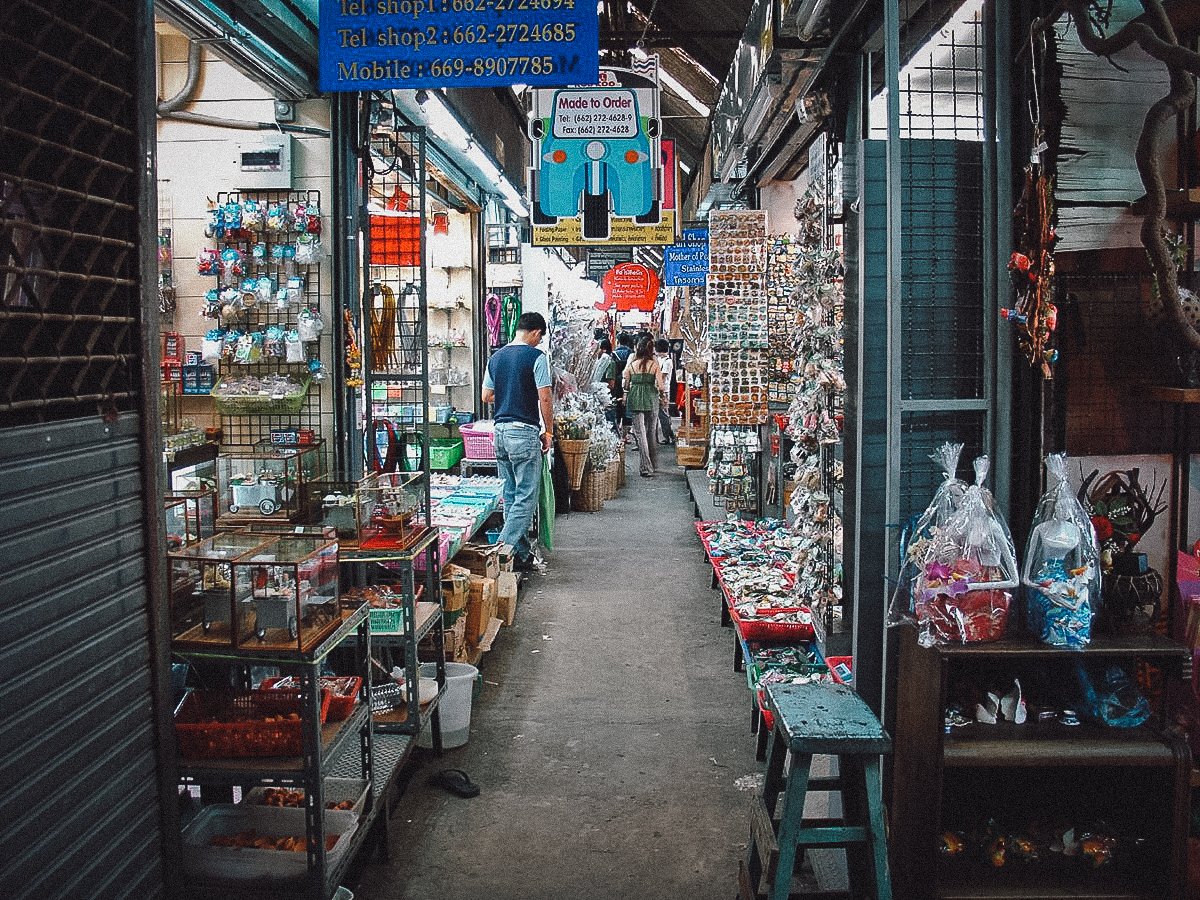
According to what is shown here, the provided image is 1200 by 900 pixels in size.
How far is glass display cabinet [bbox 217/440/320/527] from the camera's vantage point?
3.86m

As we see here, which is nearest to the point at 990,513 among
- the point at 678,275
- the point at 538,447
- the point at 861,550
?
the point at 861,550

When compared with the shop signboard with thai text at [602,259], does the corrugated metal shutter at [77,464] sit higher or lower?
lower

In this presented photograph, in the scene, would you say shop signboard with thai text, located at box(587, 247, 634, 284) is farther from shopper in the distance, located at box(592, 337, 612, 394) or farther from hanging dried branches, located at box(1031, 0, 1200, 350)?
hanging dried branches, located at box(1031, 0, 1200, 350)

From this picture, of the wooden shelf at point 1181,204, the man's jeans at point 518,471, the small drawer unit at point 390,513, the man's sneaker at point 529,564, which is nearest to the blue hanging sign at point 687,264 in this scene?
the man's sneaker at point 529,564

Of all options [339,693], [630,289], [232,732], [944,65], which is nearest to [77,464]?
[232,732]

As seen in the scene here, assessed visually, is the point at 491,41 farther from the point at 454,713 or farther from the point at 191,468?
the point at 454,713

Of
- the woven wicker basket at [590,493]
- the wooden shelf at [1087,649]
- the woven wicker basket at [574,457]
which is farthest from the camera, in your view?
the woven wicker basket at [590,493]

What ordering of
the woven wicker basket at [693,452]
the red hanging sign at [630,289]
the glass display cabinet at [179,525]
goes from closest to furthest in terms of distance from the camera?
the glass display cabinet at [179,525], the woven wicker basket at [693,452], the red hanging sign at [630,289]

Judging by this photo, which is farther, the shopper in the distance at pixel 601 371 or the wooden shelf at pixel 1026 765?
the shopper in the distance at pixel 601 371

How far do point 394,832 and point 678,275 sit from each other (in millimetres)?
8979

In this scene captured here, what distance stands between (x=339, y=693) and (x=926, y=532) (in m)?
1.92

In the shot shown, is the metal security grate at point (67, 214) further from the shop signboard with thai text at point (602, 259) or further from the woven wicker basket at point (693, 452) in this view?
the shop signboard with thai text at point (602, 259)

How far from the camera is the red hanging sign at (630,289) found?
18.2 meters

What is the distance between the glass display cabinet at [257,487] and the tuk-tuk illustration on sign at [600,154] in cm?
357
